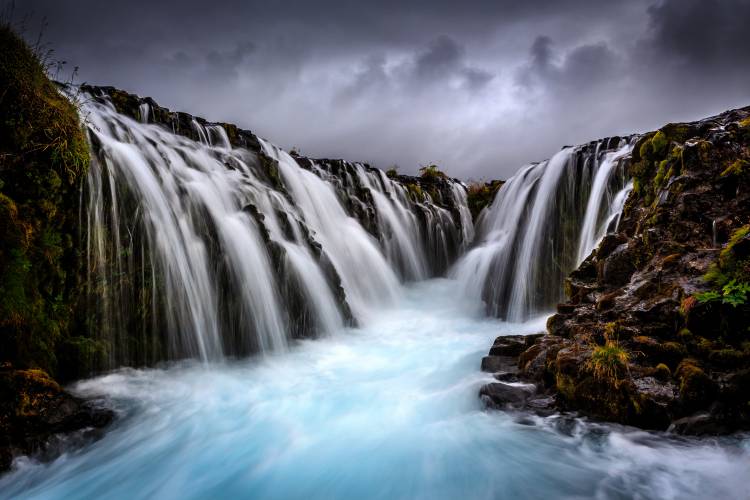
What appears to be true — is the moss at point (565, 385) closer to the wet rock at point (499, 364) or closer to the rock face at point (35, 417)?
the wet rock at point (499, 364)

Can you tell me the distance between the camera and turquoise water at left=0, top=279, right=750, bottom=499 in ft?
11.1

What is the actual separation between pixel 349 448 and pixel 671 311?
4.12 metres

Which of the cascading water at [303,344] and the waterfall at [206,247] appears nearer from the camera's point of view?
the cascading water at [303,344]

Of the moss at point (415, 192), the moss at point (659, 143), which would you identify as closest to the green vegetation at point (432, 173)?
the moss at point (415, 192)

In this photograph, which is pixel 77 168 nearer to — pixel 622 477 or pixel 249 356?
pixel 249 356

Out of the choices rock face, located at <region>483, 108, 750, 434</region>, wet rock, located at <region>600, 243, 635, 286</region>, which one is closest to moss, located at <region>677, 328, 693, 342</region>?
rock face, located at <region>483, 108, 750, 434</region>

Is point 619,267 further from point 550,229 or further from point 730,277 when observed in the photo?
point 550,229

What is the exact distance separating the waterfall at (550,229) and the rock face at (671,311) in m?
2.60

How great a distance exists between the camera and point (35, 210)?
497cm

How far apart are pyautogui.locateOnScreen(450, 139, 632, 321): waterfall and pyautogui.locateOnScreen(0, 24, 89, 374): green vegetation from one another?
31.2 ft

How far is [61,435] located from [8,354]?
110 centimetres

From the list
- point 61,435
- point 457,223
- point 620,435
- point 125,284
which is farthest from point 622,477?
point 457,223

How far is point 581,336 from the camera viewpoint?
16.4 feet

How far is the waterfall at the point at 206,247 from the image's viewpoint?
19.9ft
